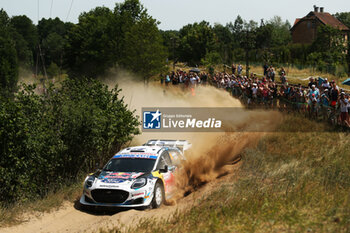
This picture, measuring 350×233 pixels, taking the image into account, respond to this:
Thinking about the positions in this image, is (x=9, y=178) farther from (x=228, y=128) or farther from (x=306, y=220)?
(x=228, y=128)

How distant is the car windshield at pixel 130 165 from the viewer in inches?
478

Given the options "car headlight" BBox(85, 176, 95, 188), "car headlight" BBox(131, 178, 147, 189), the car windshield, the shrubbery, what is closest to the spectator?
the shrubbery

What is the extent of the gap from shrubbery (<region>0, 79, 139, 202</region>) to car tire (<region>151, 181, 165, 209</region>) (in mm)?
3678

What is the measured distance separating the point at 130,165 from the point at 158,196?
1368 millimetres

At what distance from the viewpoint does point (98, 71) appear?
231 ft

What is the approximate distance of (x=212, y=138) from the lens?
18719mm

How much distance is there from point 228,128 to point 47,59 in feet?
418

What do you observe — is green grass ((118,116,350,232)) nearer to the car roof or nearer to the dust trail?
the dust trail

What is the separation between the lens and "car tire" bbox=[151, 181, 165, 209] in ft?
37.5

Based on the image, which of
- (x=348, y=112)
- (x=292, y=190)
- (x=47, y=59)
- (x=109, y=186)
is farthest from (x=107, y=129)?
(x=47, y=59)

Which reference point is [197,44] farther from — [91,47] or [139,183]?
[139,183]

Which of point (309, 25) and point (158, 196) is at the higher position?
point (309, 25)

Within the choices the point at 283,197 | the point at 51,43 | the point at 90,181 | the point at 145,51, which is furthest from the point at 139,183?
the point at 51,43

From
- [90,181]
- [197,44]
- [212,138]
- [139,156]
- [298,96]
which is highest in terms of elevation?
[197,44]
